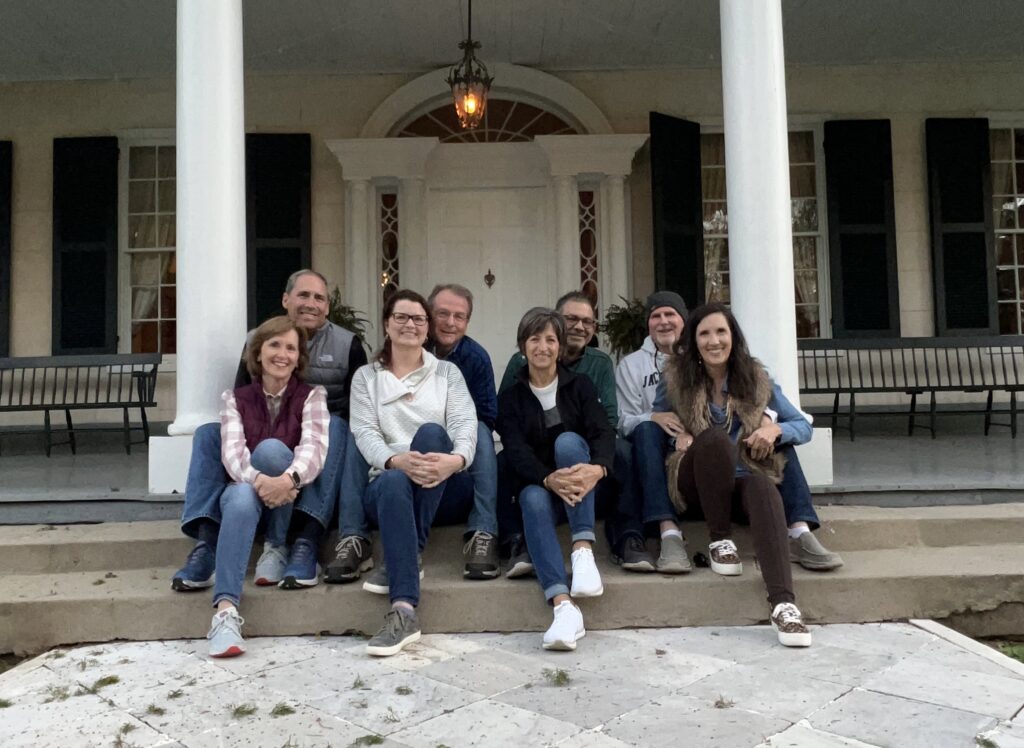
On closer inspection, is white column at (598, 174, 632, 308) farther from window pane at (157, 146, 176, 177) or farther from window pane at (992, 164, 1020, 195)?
window pane at (157, 146, 176, 177)

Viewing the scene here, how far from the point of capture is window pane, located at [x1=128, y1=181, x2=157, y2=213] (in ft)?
22.7

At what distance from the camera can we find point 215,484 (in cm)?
279

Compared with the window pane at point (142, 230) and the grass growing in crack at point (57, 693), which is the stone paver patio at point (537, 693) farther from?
the window pane at point (142, 230)

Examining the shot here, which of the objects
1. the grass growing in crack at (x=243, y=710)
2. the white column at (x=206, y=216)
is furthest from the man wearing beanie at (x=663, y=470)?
the white column at (x=206, y=216)

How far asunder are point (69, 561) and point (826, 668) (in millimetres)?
2771

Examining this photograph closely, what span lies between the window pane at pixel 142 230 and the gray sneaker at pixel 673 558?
5.81 metres

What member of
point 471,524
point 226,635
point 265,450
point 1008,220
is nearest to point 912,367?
point 1008,220

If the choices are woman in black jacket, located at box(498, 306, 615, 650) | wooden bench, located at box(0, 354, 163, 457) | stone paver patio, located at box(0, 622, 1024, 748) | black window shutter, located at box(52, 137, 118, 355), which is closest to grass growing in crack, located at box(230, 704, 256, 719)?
stone paver patio, located at box(0, 622, 1024, 748)

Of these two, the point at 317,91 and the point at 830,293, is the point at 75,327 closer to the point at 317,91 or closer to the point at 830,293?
the point at 317,91

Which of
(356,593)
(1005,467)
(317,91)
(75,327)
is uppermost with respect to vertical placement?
(317,91)

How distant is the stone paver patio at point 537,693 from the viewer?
6.16 feet

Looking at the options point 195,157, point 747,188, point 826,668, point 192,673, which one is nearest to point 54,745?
point 192,673

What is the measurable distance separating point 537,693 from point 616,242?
5027 mm

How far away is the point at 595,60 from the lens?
6.71 m
